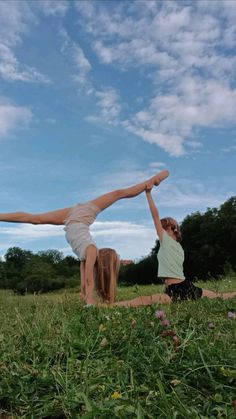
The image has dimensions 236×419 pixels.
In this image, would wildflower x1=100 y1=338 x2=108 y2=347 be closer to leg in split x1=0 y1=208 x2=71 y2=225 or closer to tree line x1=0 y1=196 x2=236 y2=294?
leg in split x1=0 y1=208 x2=71 y2=225

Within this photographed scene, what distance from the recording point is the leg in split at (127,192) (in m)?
9.21

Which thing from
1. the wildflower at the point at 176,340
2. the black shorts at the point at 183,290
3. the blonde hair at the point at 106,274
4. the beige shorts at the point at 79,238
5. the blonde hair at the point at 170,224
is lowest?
the wildflower at the point at 176,340

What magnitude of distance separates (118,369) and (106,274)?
538 centimetres

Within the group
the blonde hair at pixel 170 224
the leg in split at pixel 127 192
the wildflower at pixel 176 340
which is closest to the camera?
the wildflower at pixel 176 340

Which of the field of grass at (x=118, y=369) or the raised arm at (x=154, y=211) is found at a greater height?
the raised arm at (x=154, y=211)

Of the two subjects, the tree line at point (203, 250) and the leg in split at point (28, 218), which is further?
the tree line at point (203, 250)

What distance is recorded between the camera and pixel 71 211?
927 centimetres

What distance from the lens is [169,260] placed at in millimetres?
9586

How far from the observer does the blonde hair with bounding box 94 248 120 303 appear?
28.2ft

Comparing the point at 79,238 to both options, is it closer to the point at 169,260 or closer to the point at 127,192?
the point at 127,192

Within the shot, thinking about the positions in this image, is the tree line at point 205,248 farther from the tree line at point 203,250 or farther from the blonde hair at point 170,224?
the blonde hair at point 170,224

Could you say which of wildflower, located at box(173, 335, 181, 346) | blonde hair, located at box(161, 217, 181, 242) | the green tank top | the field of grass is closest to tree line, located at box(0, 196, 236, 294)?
blonde hair, located at box(161, 217, 181, 242)

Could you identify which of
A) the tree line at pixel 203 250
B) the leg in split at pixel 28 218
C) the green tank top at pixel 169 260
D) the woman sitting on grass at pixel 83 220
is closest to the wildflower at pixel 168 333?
the woman sitting on grass at pixel 83 220

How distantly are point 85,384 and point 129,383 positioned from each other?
0.26 metres
